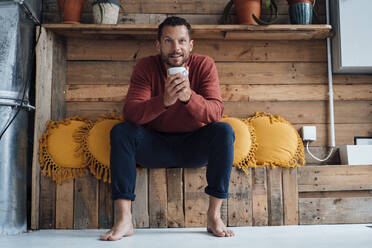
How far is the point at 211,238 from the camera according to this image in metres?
1.26

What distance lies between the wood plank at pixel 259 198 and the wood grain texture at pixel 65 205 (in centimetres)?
87

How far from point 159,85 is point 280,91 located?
2.96ft

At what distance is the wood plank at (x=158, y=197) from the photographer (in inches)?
61.4

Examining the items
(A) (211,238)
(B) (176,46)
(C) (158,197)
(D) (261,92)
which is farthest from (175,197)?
(D) (261,92)

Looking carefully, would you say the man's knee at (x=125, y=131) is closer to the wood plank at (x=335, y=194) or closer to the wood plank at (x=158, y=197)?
the wood plank at (x=158, y=197)

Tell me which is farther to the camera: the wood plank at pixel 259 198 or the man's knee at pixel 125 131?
the wood plank at pixel 259 198

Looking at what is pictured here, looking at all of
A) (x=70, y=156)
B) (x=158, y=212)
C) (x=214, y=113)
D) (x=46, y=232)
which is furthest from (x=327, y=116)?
(x=46, y=232)

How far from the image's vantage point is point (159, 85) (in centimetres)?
153

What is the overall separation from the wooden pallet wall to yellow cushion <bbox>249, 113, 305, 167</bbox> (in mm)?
719

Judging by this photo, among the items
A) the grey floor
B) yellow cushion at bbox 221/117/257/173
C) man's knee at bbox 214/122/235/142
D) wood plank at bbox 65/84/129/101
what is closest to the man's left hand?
man's knee at bbox 214/122/235/142

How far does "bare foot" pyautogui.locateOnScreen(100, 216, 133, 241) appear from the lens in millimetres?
1237

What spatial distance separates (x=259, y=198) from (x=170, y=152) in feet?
1.65

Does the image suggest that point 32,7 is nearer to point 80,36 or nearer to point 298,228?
point 80,36

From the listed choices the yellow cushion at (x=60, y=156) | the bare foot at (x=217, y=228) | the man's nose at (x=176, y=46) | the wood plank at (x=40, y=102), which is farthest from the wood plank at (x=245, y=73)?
the bare foot at (x=217, y=228)
